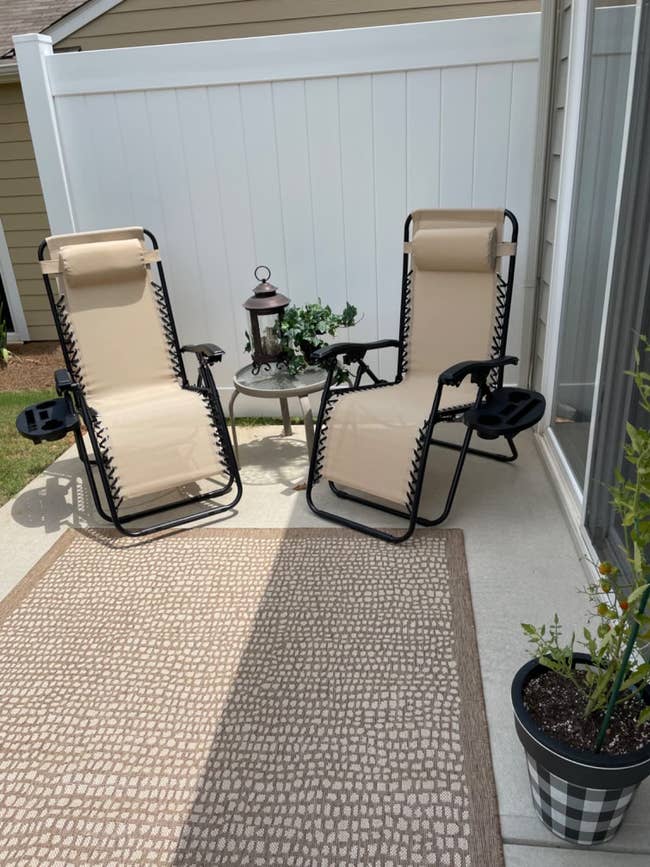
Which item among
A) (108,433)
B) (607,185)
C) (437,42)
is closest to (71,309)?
(108,433)

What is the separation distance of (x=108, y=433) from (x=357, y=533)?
1171mm

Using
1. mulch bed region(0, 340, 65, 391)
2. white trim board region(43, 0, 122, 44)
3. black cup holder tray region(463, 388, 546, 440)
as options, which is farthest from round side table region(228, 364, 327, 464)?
white trim board region(43, 0, 122, 44)

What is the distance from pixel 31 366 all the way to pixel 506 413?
415cm

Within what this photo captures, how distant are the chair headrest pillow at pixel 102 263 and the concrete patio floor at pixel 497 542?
1.03m

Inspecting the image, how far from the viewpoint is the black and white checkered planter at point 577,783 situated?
139 centimetres

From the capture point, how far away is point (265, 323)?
3.33 m

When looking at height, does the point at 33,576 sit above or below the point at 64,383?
below

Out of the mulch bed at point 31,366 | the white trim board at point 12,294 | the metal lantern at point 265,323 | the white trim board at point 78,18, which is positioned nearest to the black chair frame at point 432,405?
the metal lantern at point 265,323

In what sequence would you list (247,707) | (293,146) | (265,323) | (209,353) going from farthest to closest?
(293,146) → (265,323) → (209,353) → (247,707)

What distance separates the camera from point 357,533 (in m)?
2.87

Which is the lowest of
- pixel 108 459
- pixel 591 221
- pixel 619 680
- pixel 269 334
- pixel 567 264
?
pixel 108 459

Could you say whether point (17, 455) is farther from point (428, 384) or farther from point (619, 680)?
point (619, 680)

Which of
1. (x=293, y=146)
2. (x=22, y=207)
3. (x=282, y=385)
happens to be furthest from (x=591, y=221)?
(x=22, y=207)

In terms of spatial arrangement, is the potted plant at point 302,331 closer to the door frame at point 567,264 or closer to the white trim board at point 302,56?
the door frame at point 567,264
